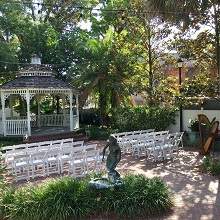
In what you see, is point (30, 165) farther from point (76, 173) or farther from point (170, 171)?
point (170, 171)

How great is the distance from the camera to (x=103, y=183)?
982cm

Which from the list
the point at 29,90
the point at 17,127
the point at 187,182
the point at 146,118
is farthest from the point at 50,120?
the point at 187,182

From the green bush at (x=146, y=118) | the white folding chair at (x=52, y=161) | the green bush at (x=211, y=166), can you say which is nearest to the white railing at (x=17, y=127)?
the green bush at (x=146, y=118)

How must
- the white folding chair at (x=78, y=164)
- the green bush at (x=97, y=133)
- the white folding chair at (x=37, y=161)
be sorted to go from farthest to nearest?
the green bush at (x=97, y=133), the white folding chair at (x=37, y=161), the white folding chair at (x=78, y=164)

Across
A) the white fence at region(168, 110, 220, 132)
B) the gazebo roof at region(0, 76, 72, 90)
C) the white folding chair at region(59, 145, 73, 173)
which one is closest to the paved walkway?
the white folding chair at region(59, 145, 73, 173)

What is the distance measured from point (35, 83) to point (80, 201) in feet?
52.9

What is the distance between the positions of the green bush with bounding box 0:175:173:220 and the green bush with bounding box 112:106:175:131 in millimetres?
13455

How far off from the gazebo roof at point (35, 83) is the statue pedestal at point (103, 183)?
15.1 meters

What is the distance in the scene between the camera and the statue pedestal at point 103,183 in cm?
971

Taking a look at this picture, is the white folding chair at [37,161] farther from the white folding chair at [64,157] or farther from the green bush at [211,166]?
the green bush at [211,166]

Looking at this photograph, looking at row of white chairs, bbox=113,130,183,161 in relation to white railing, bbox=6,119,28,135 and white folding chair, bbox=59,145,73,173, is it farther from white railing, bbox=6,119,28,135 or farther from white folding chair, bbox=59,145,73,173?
white railing, bbox=6,119,28,135

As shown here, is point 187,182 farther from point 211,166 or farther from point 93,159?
point 93,159

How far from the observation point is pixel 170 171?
1438 centimetres

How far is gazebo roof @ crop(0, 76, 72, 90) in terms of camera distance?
24391mm
